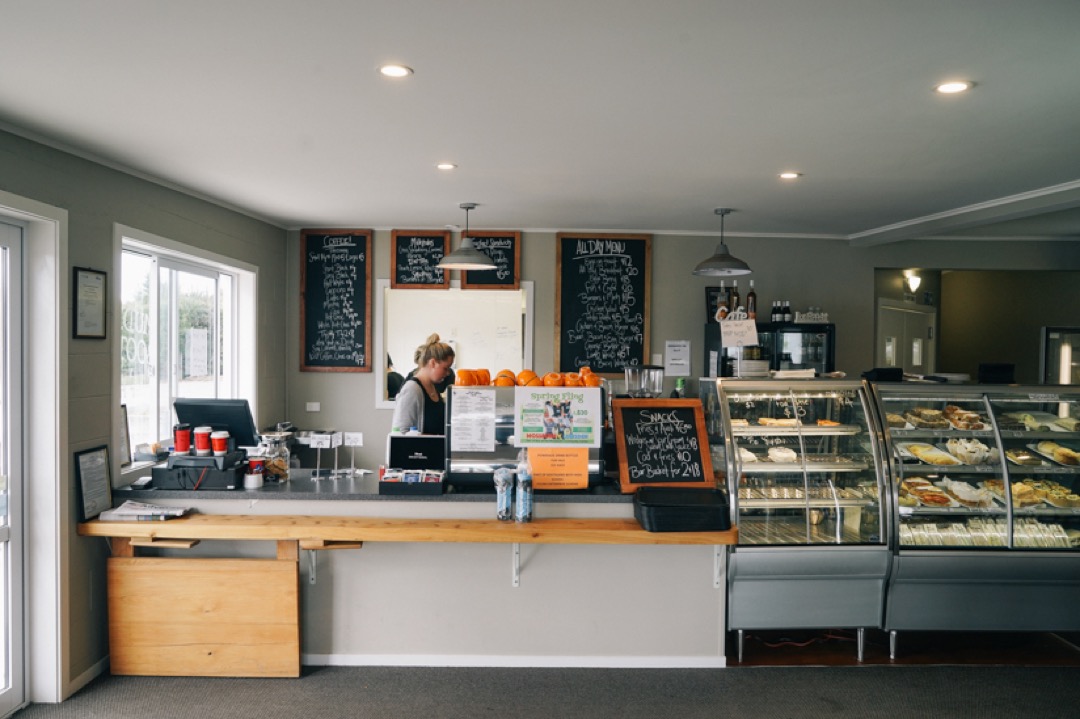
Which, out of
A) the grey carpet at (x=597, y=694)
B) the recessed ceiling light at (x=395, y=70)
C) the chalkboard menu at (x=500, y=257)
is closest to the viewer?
the recessed ceiling light at (x=395, y=70)

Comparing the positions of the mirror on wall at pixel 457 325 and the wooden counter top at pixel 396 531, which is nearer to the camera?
the wooden counter top at pixel 396 531

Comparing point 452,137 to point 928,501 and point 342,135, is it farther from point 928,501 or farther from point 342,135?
point 928,501

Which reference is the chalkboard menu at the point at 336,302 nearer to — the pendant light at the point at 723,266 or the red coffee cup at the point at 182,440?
the red coffee cup at the point at 182,440

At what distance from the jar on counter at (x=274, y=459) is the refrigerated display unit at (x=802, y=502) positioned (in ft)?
7.63

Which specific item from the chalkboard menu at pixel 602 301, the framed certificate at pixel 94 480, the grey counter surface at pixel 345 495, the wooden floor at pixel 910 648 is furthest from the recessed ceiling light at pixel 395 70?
the chalkboard menu at pixel 602 301

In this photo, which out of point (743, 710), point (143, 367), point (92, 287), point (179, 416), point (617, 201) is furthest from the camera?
point (617, 201)

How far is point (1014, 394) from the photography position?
13.0 feet

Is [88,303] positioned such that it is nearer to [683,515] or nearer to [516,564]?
[516,564]

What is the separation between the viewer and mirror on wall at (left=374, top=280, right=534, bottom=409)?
20.9ft

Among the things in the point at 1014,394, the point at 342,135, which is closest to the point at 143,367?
the point at 342,135

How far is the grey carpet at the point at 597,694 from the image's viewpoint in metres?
3.24

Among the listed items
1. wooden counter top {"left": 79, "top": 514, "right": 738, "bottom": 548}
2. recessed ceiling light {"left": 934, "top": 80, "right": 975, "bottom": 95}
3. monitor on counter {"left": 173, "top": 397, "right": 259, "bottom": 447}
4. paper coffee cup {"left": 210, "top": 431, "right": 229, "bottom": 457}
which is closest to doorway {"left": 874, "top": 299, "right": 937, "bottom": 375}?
wooden counter top {"left": 79, "top": 514, "right": 738, "bottom": 548}

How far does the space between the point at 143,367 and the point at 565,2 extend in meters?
3.57

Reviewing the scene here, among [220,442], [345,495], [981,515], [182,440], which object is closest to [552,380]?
[345,495]
